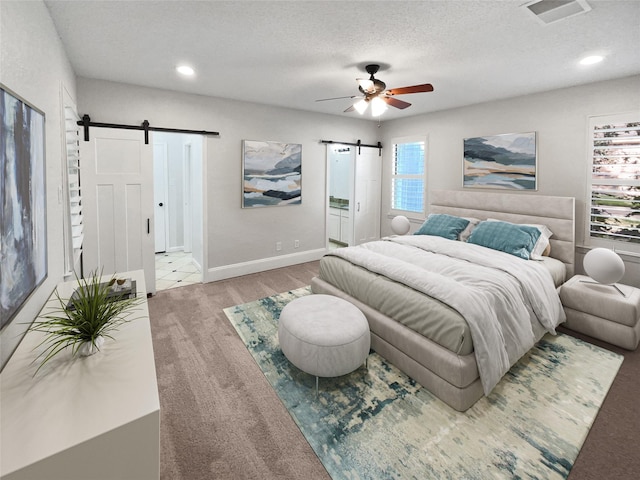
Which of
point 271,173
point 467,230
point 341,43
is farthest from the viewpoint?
point 271,173

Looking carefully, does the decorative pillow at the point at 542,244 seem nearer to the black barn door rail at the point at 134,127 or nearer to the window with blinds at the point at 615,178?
the window with blinds at the point at 615,178

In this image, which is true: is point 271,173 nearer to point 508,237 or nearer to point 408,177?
point 408,177

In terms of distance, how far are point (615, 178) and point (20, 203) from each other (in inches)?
195

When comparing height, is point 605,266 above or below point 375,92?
below

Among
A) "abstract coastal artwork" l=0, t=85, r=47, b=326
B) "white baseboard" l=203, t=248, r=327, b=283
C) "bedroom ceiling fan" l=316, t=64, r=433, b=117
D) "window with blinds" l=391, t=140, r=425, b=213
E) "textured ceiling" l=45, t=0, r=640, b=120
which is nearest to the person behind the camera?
"abstract coastal artwork" l=0, t=85, r=47, b=326

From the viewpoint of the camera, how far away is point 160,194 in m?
6.06

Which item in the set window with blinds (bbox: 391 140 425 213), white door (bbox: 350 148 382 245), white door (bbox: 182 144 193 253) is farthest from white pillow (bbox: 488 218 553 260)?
white door (bbox: 182 144 193 253)

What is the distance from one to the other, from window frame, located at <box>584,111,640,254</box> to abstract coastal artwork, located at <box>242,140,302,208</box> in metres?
3.72

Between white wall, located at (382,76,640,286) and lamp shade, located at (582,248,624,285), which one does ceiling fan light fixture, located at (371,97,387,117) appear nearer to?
white wall, located at (382,76,640,286)

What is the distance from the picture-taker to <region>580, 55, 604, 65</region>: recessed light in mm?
2859

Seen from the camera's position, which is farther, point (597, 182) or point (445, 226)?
point (445, 226)

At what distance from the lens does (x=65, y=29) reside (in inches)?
95.3

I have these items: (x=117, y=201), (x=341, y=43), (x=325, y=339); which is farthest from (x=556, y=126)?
(x=117, y=201)

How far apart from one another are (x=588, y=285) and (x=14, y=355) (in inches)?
169
